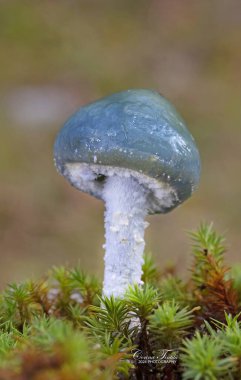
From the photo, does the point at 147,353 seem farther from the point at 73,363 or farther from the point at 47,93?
the point at 47,93

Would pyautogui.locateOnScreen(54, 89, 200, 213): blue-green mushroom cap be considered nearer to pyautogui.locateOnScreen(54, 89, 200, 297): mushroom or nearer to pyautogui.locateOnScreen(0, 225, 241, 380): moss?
pyautogui.locateOnScreen(54, 89, 200, 297): mushroom

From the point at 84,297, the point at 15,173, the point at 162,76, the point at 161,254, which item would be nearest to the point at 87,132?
the point at 84,297

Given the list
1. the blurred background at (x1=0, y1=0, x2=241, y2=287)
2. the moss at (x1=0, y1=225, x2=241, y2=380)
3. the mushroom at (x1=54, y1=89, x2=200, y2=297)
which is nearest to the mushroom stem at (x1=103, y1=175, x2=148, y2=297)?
the mushroom at (x1=54, y1=89, x2=200, y2=297)

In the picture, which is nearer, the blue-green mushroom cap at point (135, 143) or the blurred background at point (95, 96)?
the blue-green mushroom cap at point (135, 143)

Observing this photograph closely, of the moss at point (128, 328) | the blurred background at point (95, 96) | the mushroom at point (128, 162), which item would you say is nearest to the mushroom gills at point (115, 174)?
the mushroom at point (128, 162)

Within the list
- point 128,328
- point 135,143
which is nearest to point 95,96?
point 135,143

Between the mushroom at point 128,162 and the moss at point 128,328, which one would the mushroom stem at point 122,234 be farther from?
the moss at point 128,328
